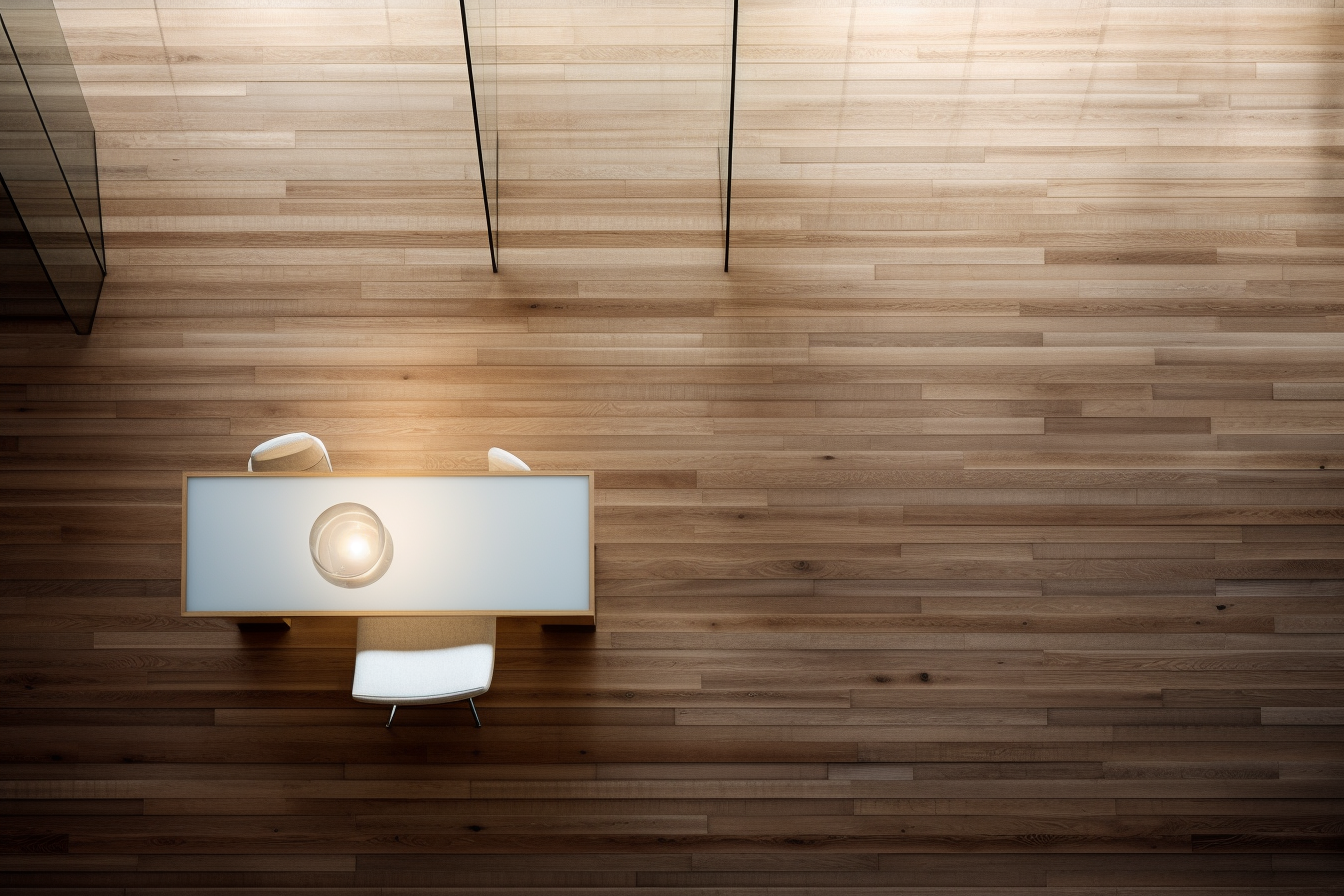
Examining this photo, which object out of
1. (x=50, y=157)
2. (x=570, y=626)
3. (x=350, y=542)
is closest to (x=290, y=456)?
(x=350, y=542)

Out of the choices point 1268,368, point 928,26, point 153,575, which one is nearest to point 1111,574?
point 1268,368

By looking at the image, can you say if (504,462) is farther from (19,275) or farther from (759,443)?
(19,275)

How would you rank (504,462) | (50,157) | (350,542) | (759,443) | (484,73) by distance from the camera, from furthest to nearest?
1. (759,443)
2. (50,157)
3. (504,462)
4. (484,73)
5. (350,542)

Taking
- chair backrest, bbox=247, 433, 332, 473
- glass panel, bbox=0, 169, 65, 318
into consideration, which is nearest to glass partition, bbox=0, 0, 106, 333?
glass panel, bbox=0, 169, 65, 318

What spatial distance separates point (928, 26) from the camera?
326 centimetres

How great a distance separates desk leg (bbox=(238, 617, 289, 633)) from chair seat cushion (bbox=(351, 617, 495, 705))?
55 centimetres

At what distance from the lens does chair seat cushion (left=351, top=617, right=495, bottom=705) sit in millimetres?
2510

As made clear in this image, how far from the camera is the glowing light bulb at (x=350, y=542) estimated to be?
7.59ft

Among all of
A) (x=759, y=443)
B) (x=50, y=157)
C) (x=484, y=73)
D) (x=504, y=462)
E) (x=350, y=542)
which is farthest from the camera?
(x=759, y=443)

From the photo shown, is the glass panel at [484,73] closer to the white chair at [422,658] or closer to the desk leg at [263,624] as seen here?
the white chair at [422,658]

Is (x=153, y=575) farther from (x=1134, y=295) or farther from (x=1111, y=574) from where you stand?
(x=1134, y=295)

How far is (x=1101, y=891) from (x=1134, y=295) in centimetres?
220

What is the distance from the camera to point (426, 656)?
2588 millimetres

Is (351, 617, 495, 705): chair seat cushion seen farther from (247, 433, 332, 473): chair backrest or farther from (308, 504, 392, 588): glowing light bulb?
(247, 433, 332, 473): chair backrest
